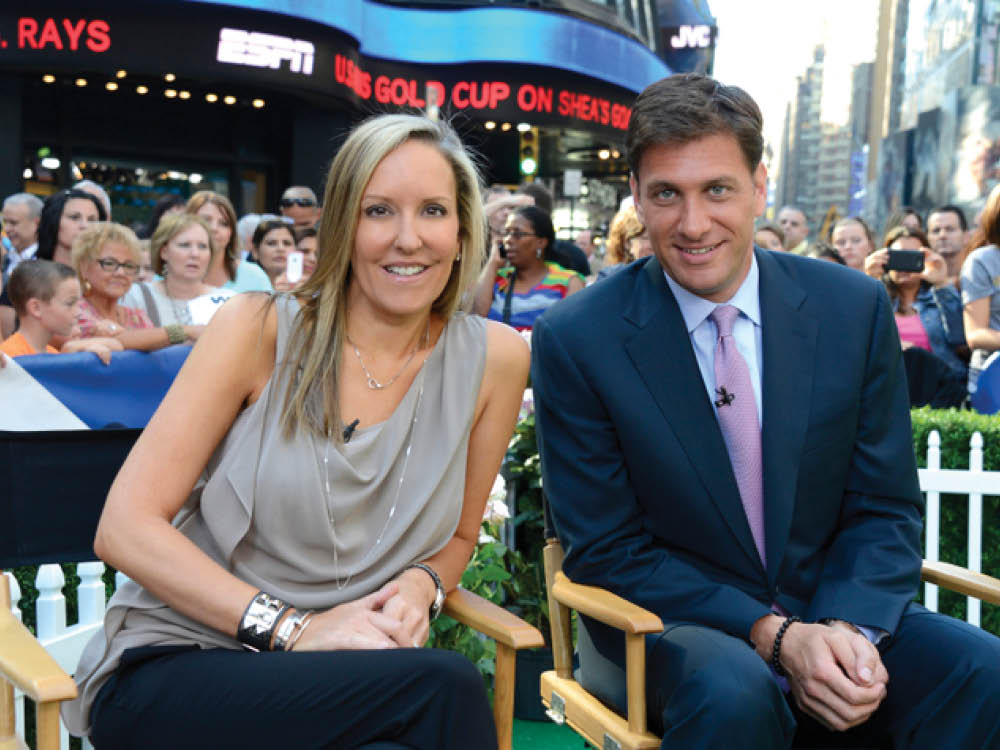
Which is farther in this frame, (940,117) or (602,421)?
(940,117)

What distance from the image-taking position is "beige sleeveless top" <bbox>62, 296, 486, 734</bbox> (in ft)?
8.20

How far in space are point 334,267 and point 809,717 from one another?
5.17ft

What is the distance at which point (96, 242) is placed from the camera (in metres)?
5.50

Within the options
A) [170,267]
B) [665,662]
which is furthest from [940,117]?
[665,662]

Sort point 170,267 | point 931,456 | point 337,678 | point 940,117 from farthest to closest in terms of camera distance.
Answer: point 940,117 → point 170,267 → point 931,456 → point 337,678

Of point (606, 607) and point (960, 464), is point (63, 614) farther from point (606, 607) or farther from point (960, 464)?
point (960, 464)

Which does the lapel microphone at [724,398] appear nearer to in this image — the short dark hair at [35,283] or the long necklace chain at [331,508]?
the long necklace chain at [331,508]

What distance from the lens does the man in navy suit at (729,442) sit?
8.86ft

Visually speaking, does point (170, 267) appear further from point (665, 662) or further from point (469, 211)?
point (665, 662)

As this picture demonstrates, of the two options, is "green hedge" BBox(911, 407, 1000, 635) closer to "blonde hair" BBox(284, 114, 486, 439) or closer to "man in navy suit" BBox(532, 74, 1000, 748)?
"man in navy suit" BBox(532, 74, 1000, 748)

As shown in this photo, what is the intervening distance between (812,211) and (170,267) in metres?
135

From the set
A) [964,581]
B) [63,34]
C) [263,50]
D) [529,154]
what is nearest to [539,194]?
[964,581]

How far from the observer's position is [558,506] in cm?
289

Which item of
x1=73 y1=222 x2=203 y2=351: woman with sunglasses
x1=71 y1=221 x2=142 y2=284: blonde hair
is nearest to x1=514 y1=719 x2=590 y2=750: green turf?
x1=73 y1=222 x2=203 y2=351: woman with sunglasses
